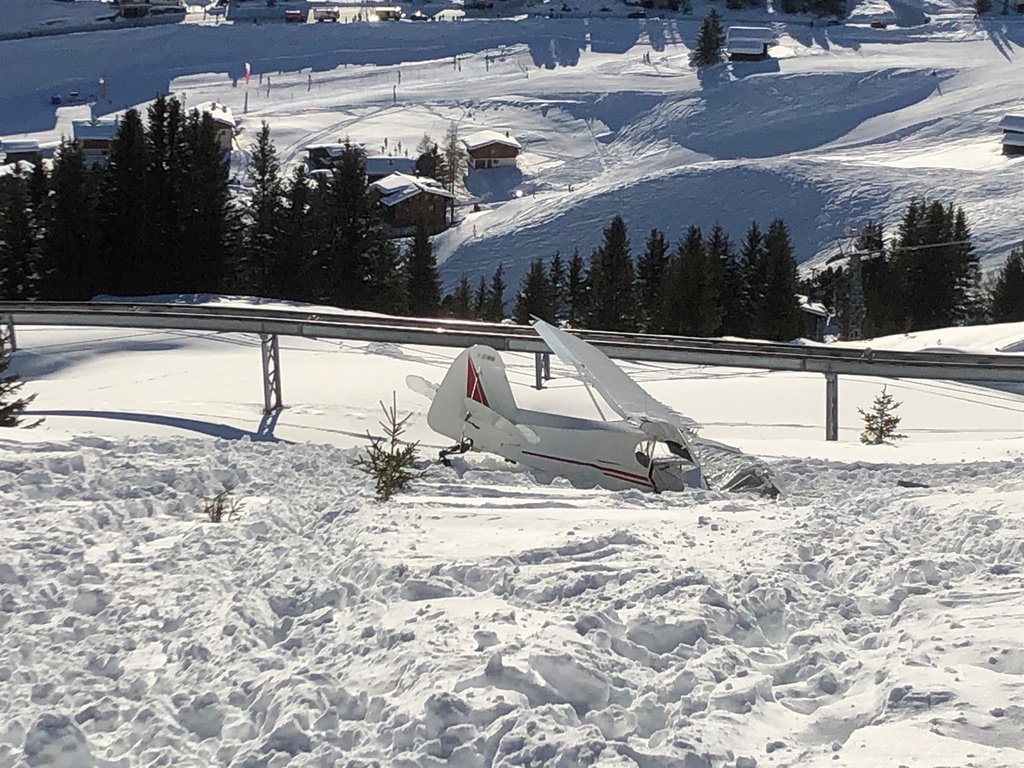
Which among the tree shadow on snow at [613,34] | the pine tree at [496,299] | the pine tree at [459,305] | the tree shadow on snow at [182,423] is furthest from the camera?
the tree shadow on snow at [613,34]

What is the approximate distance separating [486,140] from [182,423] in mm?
87816

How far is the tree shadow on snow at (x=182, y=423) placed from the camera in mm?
16703

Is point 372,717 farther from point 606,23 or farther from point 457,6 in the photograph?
point 457,6

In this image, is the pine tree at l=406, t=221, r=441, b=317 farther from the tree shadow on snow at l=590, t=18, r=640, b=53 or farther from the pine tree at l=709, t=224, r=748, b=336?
the tree shadow on snow at l=590, t=18, r=640, b=53

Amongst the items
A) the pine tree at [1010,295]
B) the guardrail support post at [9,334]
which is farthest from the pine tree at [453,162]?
the guardrail support post at [9,334]

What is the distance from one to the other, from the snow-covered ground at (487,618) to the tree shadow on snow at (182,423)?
2.61 m

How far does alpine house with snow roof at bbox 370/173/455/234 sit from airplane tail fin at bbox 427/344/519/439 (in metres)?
72.6

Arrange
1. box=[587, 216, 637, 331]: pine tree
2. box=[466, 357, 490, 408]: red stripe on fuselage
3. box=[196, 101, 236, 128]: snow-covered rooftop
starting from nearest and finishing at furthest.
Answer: box=[466, 357, 490, 408]: red stripe on fuselage
box=[587, 216, 637, 331]: pine tree
box=[196, 101, 236, 128]: snow-covered rooftop

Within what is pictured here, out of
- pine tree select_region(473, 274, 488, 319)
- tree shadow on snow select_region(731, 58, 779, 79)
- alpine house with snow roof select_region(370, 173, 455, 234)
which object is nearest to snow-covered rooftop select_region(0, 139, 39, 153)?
alpine house with snow roof select_region(370, 173, 455, 234)

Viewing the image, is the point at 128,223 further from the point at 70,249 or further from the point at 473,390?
the point at 473,390

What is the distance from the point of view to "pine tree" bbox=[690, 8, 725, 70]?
125688mm

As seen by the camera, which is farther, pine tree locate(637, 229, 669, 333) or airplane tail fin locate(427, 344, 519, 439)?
pine tree locate(637, 229, 669, 333)

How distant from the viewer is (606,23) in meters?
150

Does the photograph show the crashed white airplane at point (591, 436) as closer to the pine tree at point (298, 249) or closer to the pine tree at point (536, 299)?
the pine tree at point (298, 249)
